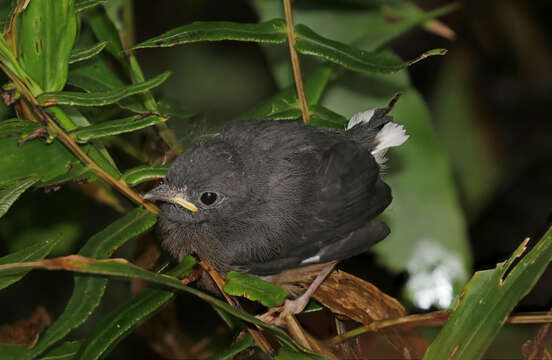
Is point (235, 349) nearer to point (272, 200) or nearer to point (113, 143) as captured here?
point (272, 200)

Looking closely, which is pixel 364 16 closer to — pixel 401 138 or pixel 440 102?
pixel 401 138

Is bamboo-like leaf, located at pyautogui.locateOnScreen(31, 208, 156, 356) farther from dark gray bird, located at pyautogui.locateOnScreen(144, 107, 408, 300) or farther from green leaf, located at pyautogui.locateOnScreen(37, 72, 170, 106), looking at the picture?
green leaf, located at pyautogui.locateOnScreen(37, 72, 170, 106)

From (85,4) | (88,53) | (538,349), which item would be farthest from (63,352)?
(538,349)

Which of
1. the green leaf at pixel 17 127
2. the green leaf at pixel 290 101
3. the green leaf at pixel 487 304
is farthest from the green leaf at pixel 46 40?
the green leaf at pixel 487 304

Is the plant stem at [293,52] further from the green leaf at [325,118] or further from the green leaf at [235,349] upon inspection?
the green leaf at [235,349]

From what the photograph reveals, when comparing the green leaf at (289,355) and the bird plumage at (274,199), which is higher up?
the bird plumage at (274,199)

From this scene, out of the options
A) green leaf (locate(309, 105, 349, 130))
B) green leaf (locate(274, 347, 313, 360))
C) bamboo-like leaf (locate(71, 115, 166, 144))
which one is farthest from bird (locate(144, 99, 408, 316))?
green leaf (locate(274, 347, 313, 360))
